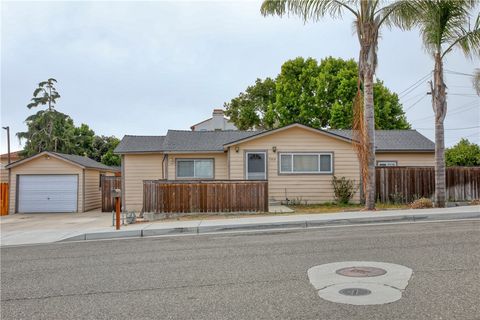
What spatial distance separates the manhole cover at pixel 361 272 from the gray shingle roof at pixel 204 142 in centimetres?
1460

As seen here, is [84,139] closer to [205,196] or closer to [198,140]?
[198,140]

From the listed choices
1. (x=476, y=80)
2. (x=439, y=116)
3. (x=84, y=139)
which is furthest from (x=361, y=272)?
(x=84, y=139)

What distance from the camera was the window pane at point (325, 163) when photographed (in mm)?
19125

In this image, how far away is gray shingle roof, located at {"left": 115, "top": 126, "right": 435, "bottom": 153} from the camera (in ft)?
69.2

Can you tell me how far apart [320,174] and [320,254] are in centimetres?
1194

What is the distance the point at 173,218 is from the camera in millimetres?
14797

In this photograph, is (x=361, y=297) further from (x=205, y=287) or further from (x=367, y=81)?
(x=367, y=81)

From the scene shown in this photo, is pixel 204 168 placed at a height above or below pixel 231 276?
above

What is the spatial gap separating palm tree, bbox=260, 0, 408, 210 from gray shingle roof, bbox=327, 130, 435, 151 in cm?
726

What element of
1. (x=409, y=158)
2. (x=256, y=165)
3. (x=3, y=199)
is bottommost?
(x=3, y=199)

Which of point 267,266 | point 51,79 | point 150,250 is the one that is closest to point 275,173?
point 150,250

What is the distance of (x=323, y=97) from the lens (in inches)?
1465

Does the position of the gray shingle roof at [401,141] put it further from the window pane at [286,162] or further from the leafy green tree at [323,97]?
the leafy green tree at [323,97]

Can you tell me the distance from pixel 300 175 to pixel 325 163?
1.30m
